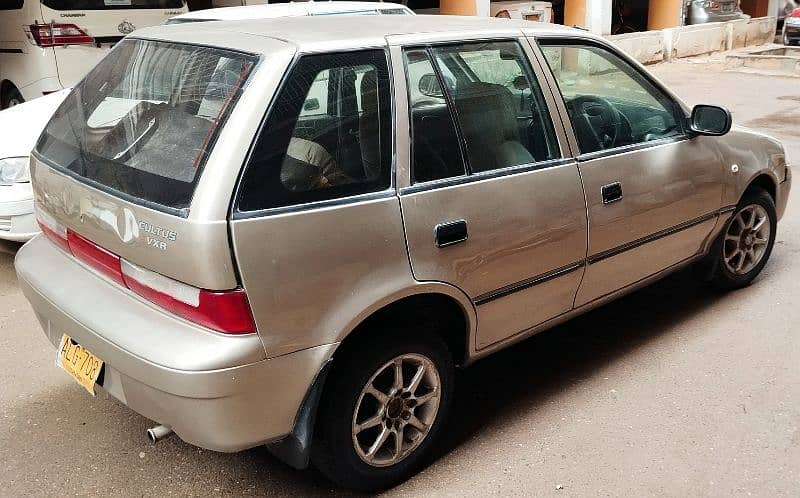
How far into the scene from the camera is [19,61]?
7.84m

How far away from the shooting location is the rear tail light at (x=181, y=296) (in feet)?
7.27

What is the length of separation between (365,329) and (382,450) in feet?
1.63

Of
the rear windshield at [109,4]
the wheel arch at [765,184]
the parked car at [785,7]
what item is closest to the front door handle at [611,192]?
the wheel arch at [765,184]

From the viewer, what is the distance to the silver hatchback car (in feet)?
7.42

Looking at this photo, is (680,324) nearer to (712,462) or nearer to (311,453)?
(712,462)

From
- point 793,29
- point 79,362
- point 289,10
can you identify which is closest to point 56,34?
point 289,10

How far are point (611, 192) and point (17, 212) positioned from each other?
11.6 ft

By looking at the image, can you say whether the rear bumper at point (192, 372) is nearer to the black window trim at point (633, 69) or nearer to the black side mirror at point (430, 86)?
the black side mirror at point (430, 86)

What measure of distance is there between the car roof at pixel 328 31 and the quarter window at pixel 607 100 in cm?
20

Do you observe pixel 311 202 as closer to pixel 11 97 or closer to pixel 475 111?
pixel 475 111

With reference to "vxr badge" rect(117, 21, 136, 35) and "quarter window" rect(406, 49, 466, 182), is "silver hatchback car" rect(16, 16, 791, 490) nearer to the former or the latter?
"quarter window" rect(406, 49, 466, 182)

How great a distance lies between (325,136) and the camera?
248 centimetres

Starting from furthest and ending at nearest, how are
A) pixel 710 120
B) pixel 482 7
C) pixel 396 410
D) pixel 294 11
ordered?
1. pixel 482 7
2. pixel 294 11
3. pixel 710 120
4. pixel 396 410

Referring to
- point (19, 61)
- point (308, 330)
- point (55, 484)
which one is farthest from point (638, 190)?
point (19, 61)
